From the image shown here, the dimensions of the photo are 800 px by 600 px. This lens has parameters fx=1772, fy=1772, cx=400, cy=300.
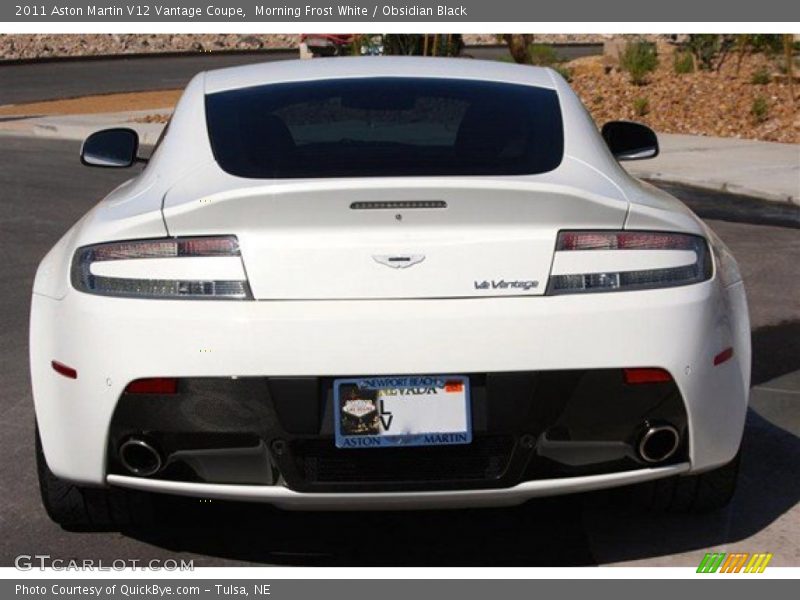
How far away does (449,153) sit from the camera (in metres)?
5.69

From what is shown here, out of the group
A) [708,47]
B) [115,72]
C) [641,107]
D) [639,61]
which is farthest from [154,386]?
[115,72]

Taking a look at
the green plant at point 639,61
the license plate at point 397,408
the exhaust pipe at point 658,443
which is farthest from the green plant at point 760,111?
the license plate at point 397,408

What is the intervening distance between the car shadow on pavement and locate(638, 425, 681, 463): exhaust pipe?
43 centimetres

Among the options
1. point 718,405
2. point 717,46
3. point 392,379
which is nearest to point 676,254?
point 718,405

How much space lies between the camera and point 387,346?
472 cm

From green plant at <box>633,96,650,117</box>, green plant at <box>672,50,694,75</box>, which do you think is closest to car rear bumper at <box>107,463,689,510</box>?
green plant at <box>633,96,650,117</box>

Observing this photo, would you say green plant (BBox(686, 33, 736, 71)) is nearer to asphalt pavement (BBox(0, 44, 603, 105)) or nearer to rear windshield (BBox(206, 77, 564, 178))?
asphalt pavement (BBox(0, 44, 603, 105))

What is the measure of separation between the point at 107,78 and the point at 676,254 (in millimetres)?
35480

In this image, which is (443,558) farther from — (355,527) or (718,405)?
(718,405)

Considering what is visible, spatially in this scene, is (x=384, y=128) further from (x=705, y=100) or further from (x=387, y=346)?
(x=705, y=100)

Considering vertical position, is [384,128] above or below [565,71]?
above

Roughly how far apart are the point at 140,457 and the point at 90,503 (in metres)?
0.55

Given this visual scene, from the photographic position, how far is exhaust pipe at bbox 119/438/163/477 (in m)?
4.91

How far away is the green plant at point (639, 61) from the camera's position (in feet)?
85.3
